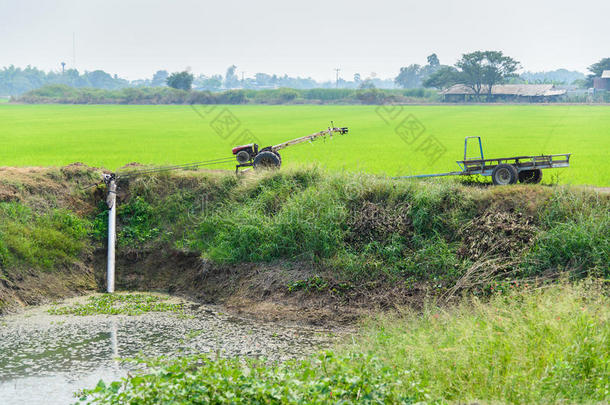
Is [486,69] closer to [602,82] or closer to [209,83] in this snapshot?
[602,82]

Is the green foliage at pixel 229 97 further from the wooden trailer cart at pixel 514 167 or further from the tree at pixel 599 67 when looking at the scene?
the wooden trailer cart at pixel 514 167

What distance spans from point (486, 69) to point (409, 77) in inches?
1459

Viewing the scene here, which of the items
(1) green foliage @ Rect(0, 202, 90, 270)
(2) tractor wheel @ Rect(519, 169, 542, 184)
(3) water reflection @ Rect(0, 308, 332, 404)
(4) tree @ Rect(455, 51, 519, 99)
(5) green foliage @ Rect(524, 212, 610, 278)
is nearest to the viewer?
(3) water reflection @ Rect(0, 308, 332, 404)

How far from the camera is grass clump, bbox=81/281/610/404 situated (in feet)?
17.1

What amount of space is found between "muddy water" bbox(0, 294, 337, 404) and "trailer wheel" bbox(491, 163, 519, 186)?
13.8 ft

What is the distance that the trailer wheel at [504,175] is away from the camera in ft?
35.8

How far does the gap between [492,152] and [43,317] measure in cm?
1332

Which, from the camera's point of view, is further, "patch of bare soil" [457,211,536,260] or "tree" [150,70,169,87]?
→ "tree" [150,70,169,87]

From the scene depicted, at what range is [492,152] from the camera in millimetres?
18656

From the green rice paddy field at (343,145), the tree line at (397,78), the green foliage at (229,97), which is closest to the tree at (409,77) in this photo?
the tree line at (397,78)

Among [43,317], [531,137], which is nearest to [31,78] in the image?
[531,137]

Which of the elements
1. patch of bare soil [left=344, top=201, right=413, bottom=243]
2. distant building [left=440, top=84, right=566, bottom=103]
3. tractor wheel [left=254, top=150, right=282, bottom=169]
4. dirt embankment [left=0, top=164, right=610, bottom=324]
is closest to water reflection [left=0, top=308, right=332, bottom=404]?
dirt embankment [left=0, top=164, right=610, bottom=324]

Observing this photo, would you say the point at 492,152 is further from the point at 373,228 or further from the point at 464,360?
the point at 464,360

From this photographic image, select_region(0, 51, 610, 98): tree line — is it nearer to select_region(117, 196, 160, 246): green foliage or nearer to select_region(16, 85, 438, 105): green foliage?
select_region(16, 85, 438, 105): green foliage
